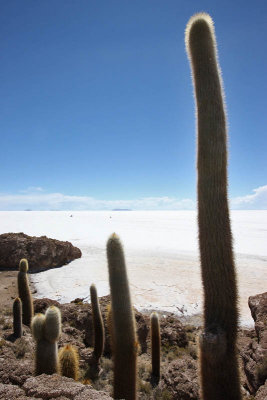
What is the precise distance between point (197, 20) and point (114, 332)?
173 inches

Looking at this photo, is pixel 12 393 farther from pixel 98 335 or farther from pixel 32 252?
pixel 32 252

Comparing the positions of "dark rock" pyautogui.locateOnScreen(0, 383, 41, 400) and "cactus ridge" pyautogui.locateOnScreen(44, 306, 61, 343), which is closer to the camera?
"dark rock" pyautogui.locateOnScreen(0, 383, 41, 400)

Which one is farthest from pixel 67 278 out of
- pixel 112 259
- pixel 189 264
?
pixel 112 259

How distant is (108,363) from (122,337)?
378cm

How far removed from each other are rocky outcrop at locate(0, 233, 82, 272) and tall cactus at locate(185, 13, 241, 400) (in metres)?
17.4

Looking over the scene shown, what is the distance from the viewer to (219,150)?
311 cm

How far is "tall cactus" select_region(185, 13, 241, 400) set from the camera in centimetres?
286

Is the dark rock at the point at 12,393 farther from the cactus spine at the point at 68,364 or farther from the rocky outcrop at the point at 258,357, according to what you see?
the rocky outcrop at the point at 258,357

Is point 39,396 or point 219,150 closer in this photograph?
point 39,396

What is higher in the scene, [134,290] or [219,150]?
[219,150]

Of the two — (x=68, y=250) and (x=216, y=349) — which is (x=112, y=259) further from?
(x=68, y=250)

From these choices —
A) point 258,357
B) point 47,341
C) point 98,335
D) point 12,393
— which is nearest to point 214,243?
point 12,393

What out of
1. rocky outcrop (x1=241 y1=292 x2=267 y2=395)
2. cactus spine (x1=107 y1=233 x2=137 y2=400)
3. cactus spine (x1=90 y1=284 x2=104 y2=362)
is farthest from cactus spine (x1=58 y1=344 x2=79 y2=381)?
rocky outcrop (x1=241 y1=292 x2=267 y2=395)

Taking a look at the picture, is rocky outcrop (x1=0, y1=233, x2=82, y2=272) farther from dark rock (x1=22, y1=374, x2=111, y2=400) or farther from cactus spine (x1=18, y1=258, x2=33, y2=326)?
dark rock (x1=22, y1=374, x2=111, y2=400)
